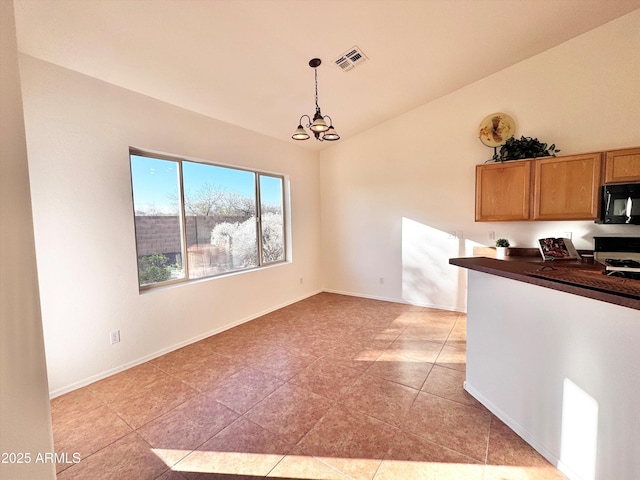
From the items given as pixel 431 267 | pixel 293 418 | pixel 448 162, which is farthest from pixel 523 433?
pixel 448 162

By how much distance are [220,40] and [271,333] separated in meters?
3.21

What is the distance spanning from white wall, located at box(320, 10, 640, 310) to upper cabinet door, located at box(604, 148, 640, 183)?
0.42m

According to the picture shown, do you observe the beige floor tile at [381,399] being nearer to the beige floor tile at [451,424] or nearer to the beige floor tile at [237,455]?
the beige floor tile at [451,424]

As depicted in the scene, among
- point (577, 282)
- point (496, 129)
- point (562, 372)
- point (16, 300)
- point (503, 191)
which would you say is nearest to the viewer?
point (16, 300)

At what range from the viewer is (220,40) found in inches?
91.0

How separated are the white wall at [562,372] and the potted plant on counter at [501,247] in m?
1.59

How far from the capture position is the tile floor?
1.61 m

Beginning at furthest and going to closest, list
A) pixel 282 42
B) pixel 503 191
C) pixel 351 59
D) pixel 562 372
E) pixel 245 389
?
pixel 503 191 < pixel 351 59 < pixel 282 42 < pixel 245 389 < pixel 562 372

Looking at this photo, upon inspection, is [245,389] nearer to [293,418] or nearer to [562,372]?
[293,418]

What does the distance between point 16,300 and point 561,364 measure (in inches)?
98.2

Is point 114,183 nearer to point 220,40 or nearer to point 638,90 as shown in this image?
point 220,40

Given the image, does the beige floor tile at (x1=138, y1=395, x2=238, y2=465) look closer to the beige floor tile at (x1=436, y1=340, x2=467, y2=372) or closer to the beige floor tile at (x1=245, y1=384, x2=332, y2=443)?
the beige floor tile at (x1=245, y1=384, x2=332, y2=443)

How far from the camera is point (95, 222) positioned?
251 cm

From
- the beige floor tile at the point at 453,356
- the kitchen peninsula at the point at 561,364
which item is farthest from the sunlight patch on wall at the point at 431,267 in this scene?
the kitchen peninsula at the point at 561,364
